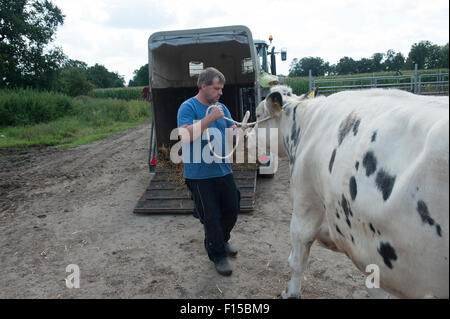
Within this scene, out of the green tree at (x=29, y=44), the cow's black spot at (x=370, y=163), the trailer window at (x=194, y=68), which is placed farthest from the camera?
Answer: the green tree at (x=29, y=44)

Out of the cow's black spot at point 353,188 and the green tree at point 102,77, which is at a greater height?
the green tree at point 102,77

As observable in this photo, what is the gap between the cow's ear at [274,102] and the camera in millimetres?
3113

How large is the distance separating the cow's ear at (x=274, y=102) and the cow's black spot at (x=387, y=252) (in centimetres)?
180

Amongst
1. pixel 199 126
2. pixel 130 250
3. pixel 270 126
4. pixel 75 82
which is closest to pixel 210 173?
pixel 199 126

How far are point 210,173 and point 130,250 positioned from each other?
4.94 feet

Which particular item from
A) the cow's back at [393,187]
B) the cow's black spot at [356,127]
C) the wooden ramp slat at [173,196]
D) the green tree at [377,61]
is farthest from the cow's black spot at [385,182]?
the green tree at [377,61]

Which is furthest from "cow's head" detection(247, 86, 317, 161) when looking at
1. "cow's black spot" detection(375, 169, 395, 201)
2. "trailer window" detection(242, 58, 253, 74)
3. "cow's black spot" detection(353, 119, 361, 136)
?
"trailer window" detection(242, 58, 253, 74)

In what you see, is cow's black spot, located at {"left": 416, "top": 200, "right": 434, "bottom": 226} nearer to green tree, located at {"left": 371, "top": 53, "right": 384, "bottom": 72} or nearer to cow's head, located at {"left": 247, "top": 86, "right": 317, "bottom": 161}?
cow's head, located at {"left": 247, "top": 86, "right": 317, "bottom": 161}

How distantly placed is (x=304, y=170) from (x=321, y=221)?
41 centimetres

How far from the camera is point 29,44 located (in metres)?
26.5

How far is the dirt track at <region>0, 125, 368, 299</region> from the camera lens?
3107 mm

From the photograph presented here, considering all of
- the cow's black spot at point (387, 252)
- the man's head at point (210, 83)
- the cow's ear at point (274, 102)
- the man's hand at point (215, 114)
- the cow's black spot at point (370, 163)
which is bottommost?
the cow's black spot at point (387, 252)

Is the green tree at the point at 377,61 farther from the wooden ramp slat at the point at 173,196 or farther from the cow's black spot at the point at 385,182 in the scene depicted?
the cow's black spot at the point at 385,182
